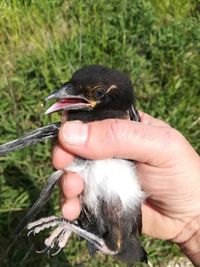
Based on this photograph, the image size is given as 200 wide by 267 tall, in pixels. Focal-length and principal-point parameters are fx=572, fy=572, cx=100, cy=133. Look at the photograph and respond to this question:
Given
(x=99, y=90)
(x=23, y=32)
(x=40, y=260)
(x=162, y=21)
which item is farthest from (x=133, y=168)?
(x=162, y=21)

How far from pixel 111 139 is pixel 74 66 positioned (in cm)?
190

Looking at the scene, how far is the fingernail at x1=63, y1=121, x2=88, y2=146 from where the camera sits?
7.82 feet

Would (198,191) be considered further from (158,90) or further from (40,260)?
(158,90)

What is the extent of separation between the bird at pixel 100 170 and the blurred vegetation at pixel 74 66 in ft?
2.60

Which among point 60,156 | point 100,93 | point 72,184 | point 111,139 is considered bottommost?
point 72,184

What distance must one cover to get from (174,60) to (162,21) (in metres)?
0.55

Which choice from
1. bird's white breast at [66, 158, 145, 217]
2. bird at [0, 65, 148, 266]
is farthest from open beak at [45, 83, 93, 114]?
bird's white breast at [66, 158, 145, 217]

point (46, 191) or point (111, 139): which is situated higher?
point (111, 139)

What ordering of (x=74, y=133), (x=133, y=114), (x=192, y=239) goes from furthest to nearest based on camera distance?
(x=192, y=239) < (x=133, y=114) < (x=74, y=133)

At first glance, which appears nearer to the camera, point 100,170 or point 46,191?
point 100,170

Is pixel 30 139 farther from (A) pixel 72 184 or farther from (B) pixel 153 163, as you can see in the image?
(B) pixel 153 163

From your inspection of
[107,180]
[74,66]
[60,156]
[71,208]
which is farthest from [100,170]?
[74,66]

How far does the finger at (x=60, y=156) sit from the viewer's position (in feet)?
8.25

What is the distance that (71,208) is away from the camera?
2697mm
